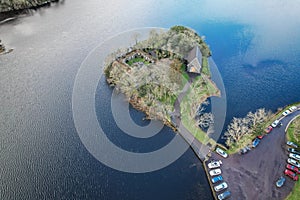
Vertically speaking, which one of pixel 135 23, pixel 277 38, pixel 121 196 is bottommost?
pixel 121 196

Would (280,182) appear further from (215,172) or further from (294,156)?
(215,172)

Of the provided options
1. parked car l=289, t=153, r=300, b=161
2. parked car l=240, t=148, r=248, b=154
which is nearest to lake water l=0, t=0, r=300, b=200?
parked car l=240, t=148, r=248, b=154

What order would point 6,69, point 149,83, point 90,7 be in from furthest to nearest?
point 90,7 < point 6,69 < point 149,83

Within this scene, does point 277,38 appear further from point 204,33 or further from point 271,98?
point 271,98

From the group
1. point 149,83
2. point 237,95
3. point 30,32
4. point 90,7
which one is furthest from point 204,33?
point 30,32

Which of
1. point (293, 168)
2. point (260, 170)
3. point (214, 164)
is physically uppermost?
point (214, 164)

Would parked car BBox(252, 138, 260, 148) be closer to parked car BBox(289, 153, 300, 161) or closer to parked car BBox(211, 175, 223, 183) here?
parked car BBox(289, 153, 300, 161)

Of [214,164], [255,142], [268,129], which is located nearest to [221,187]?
[214,164]
